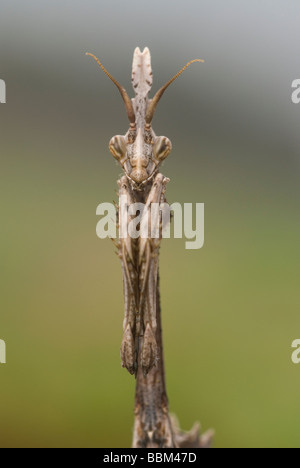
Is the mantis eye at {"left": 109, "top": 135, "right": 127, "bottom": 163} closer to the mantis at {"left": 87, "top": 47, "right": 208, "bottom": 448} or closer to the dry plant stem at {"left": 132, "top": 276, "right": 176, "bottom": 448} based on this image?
the mantis at {"left": 87, "top": 47, "right": 208, "bottom": 448}

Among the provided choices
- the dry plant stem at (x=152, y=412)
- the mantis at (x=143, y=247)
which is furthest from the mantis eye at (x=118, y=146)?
the dry plant stem at (x=152, y=412)

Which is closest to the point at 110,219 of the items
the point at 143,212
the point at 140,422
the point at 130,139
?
the point at 143,212

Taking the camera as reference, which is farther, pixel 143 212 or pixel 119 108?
pixel 119 108

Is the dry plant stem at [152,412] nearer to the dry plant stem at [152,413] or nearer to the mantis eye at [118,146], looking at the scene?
the dry plant stem at [152,413]

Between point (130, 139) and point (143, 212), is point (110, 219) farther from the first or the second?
point (130, 139)

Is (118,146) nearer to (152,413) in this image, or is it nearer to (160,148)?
(160,148)

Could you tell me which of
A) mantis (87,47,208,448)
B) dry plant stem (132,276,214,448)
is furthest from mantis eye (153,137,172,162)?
dry plant stem (132,276,214,448)

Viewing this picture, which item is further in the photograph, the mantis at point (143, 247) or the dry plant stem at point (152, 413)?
the dry plant stem at point (152, 413)
